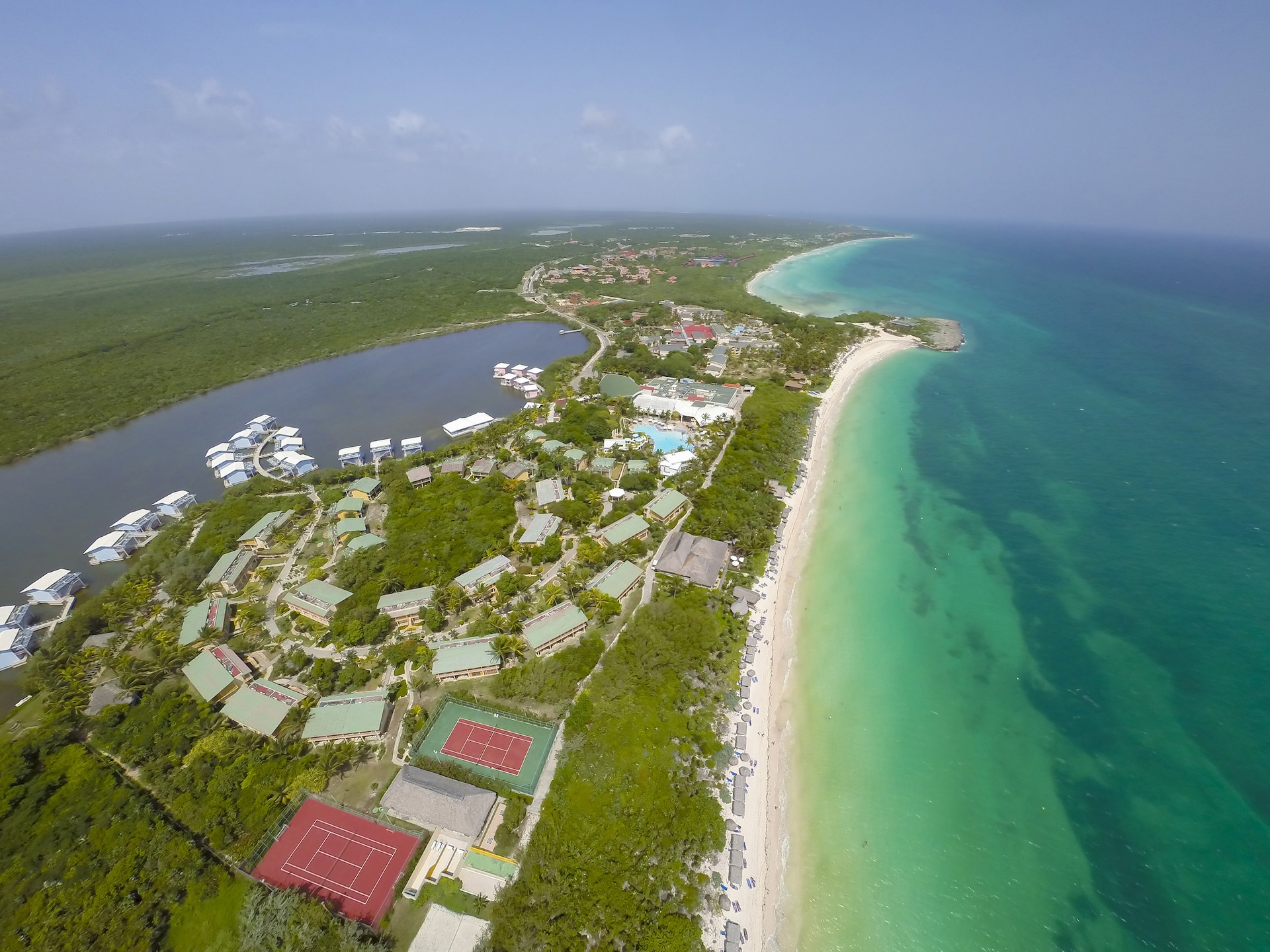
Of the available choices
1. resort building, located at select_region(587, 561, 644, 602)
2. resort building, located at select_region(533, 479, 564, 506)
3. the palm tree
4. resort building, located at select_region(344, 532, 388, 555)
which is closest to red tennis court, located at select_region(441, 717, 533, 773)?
the palm tree

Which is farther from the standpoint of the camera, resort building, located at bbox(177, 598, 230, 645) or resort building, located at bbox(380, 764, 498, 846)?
resort building, located at bbox(177, 598, 230, 645)

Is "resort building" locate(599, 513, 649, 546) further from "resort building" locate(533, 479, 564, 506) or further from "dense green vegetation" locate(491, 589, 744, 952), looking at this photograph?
"dense green vegetation" locate(491, 589, 744, 952)

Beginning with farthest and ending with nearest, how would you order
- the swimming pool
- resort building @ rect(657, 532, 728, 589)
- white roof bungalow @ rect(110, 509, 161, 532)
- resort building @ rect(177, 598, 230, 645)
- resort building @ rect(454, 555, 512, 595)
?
the swimming pool < white roof bungalow @ rect(110, 509, 161, 532) < resort building @ rect(657, 532, 728, 589) < resort building @ rect(454, 555, 512, 595) < resort building @ rect(177, 598, 230, 645)

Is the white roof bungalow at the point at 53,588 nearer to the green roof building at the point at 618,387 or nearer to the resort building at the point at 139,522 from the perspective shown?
the resort building at the point at 139,522

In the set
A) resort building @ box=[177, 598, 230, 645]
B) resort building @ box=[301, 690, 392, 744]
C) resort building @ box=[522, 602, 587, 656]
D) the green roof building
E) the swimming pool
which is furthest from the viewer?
the green roof building

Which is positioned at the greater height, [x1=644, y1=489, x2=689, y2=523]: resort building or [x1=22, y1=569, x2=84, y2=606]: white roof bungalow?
[x1=644, y1=489, x2=689, y2=523]: resort building

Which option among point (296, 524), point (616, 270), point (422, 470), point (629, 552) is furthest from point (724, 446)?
point (616, 270)

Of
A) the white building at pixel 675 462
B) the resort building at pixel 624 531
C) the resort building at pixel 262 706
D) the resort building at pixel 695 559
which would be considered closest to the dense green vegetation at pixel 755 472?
the resort building at pixel 695 559

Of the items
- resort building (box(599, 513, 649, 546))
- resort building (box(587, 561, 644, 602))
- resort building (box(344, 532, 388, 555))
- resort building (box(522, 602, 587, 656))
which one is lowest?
resort building (box(522, 602, 587, 656))
